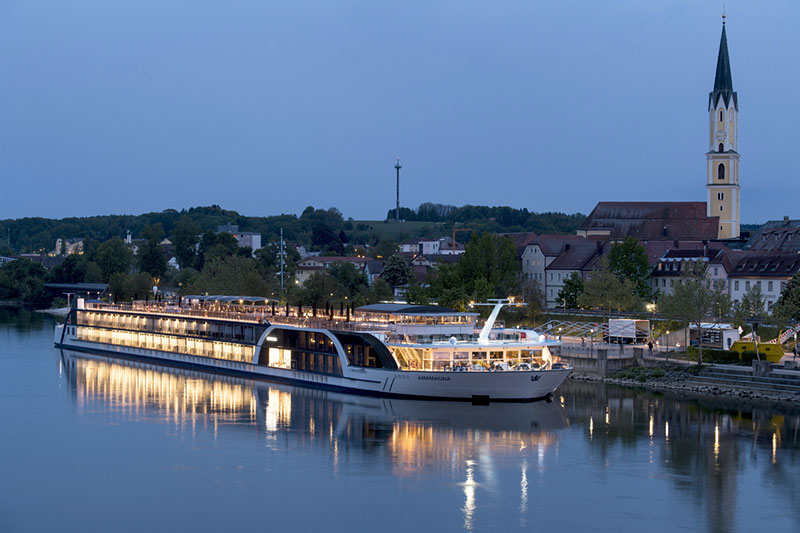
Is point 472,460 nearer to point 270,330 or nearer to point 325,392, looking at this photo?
point 325,392

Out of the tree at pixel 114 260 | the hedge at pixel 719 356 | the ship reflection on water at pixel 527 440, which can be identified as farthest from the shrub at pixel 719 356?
the tree at pixel 114 260

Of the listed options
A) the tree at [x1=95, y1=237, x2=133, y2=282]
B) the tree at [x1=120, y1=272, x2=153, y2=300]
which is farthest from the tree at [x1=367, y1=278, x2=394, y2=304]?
the tree at [x1=95, y1=237, x2=133, y2=282]

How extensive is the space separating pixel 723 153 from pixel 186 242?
224 ft

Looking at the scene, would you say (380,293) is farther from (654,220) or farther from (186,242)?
(186,242)

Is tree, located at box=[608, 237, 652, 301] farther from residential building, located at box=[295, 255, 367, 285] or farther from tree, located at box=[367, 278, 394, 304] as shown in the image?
residential building, located at box=[295, 255, 367, 285]

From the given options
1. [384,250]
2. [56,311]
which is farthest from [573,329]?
[384,250]

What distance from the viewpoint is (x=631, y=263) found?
7150cm

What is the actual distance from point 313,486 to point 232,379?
74.6 ft

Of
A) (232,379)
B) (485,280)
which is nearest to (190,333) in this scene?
(232,379)

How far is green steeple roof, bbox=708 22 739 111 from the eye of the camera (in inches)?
3408

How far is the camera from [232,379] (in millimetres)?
51562

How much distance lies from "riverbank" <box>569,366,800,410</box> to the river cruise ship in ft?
18.3

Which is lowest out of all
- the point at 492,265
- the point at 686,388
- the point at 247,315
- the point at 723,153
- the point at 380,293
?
the point at 686,388

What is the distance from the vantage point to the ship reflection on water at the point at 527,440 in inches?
1125
